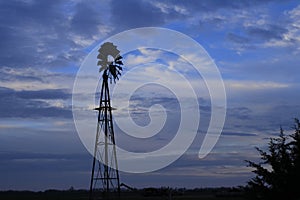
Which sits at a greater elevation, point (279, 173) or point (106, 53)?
point (106, 53)

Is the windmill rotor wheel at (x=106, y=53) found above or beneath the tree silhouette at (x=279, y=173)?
above

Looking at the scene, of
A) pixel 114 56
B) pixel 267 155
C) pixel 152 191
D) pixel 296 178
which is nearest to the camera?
pixel 296 178

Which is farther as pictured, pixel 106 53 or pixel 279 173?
pixel 106 53

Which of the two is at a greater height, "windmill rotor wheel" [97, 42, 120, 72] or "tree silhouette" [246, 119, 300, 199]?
"windmill rotor wheel" [97, 42, 120, 72]

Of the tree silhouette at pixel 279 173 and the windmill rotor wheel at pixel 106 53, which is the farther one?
the windmill rotor wheel at pixel 106 53

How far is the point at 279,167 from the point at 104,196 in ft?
96.9

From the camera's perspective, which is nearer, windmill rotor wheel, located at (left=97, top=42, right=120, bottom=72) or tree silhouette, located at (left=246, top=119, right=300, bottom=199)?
tree silhouette, located at (left=246, top=119, right=300, bottom=199)

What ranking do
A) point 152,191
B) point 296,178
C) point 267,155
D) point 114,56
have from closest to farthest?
point 296,178, point 267,155, point 114,56, point 152,191

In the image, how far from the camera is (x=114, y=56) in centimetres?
4484

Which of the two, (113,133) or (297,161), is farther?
(113,133)

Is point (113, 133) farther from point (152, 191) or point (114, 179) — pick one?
point (152, 191)

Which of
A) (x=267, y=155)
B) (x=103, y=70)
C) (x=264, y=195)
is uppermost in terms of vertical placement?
(x=103, y=70)

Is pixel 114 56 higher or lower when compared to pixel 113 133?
higher

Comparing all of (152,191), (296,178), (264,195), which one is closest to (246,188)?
(264,195)
